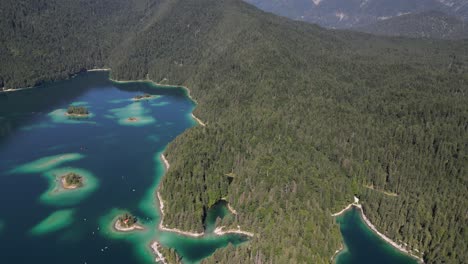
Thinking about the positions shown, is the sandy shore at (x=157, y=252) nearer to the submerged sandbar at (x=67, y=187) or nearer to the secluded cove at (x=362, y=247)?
the submerged sandbar at (x=67, y=187)

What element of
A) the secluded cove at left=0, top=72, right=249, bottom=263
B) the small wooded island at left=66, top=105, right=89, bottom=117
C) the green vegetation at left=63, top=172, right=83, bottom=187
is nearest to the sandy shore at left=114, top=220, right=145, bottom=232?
the secluded cove at left=0, top=72, right=249, bottom=263

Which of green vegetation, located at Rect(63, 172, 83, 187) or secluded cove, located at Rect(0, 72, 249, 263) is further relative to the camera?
green vegetation, located at Rect(63, 172, 83, 187)

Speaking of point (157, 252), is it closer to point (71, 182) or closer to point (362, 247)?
point (71, 182)

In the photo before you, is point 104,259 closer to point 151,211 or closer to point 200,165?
point 151,211

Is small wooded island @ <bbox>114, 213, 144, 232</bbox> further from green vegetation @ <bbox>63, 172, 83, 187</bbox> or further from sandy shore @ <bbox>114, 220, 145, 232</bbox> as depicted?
green vegetation @ <bbox>63, 172, 83, 187</bbox>

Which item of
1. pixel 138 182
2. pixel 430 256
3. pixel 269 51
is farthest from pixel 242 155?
pixel 269 51

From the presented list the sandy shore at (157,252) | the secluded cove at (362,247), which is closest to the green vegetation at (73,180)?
the sandy shore at (157,252)
